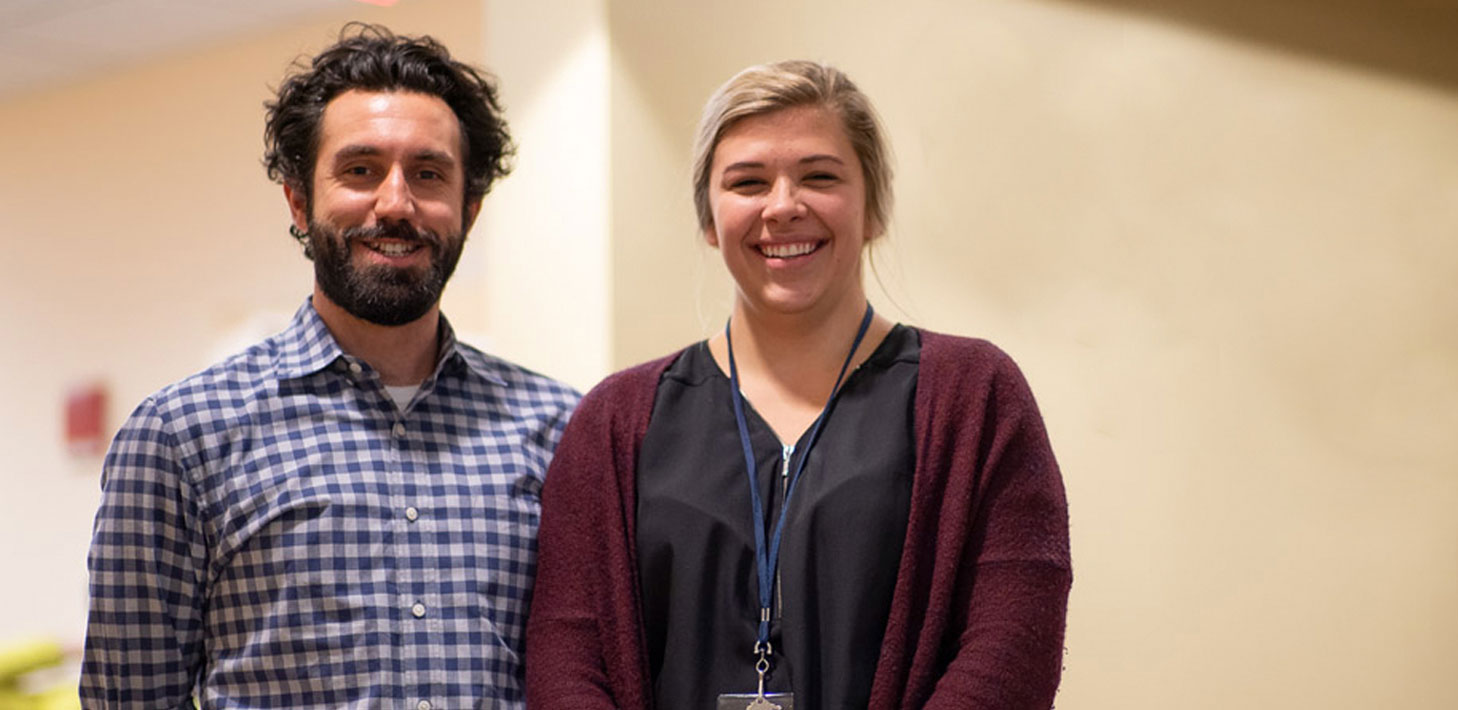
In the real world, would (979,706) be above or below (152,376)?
below

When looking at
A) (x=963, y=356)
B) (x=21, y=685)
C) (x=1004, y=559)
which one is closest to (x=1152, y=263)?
(x=963, y=356)

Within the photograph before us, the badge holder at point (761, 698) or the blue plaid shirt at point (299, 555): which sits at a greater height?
the blue plaid shirt at point (299, 555)

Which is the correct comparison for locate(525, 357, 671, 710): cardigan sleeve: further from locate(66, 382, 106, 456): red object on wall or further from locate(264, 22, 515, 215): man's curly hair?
locate(66, 382, 106, 456): red object on wall

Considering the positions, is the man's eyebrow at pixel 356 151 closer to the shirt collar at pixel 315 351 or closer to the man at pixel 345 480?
the man at pixel 345 480

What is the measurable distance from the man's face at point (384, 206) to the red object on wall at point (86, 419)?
196 inches

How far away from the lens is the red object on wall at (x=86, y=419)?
6457 mm

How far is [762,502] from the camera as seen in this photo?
1.76m

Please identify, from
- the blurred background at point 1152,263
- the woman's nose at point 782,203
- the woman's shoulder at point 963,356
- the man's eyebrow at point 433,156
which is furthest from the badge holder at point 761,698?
the blurred background at point 1152,263

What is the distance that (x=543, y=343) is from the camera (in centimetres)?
283

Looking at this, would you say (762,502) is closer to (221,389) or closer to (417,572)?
(417,572)

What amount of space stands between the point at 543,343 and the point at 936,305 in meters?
0.95

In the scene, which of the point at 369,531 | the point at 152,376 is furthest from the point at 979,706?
the point at 152,376

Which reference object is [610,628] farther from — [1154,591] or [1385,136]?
[1385,136]

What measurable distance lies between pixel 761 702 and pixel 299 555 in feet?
1.95
